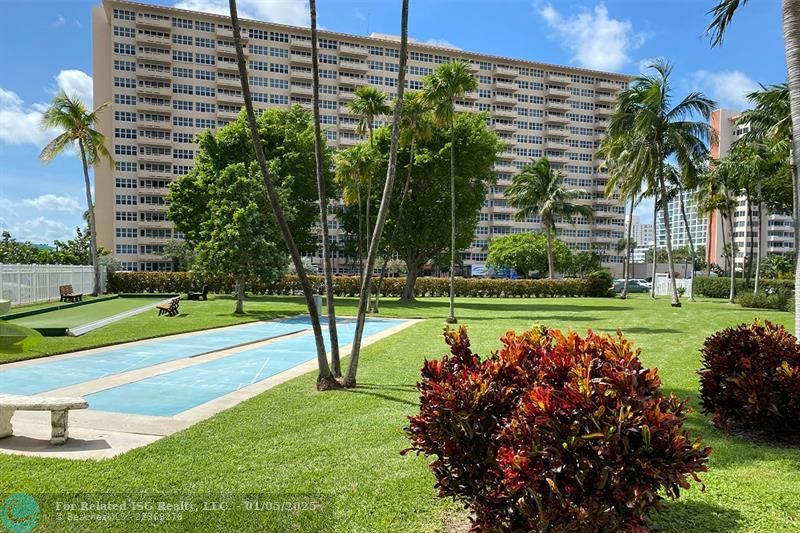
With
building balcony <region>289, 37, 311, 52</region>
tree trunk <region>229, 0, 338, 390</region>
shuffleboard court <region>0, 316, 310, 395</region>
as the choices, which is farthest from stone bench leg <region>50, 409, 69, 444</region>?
building balcony <region>289, 37, 311, 52</region>

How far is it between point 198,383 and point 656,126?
29040 millimetres

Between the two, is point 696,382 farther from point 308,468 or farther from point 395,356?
point 308,468

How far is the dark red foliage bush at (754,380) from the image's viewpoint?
236 inches

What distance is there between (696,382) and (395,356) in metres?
6.44

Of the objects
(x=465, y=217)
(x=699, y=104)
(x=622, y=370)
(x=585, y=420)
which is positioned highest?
(x=699, y=104)

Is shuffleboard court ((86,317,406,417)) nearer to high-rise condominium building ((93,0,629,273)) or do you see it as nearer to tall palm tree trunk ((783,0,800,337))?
tall palm tree trunk ((783,0,800,337))

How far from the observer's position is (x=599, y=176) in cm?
10688

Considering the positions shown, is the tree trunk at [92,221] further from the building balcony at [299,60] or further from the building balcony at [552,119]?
the building balcony at [552,119]

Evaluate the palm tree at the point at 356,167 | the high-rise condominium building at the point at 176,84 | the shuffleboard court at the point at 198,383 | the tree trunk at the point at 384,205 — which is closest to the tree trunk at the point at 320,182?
the tree trunk at the point at 384,205

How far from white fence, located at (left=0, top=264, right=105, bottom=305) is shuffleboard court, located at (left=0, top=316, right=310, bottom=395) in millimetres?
10815

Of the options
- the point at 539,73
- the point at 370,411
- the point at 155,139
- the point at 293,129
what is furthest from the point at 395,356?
the point at 539,73

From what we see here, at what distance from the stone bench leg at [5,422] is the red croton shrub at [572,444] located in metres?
5.44

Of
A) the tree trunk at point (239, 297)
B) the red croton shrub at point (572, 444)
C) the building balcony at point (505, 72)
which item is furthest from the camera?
the building balcony at point (505, 72)

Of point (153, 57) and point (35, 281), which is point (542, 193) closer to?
point (35, 281)
